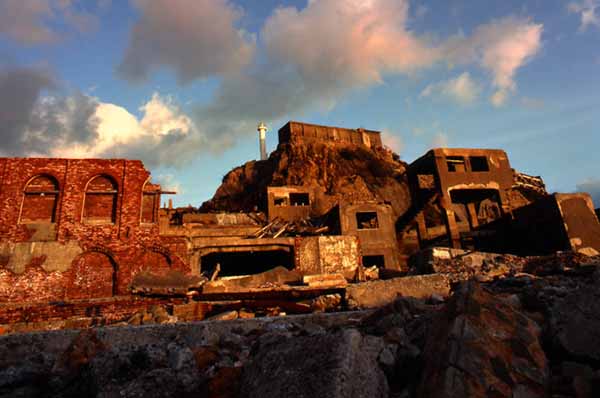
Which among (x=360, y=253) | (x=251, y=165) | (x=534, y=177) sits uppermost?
(x=251, y=165)

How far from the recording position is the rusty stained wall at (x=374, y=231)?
20.4m

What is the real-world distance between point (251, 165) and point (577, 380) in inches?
1439

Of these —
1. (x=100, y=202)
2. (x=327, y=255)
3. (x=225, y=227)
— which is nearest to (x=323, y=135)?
(x=225, y=227)

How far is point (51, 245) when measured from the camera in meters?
15.2

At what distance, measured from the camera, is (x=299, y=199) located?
91.2 feet

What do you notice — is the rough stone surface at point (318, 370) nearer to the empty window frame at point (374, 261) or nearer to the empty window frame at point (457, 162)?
the empty window frame at point (374, 261)

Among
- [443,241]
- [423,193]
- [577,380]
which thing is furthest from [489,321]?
[443,241]

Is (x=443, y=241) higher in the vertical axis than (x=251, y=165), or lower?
lower

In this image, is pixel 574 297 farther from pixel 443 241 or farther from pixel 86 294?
pixel 443 241

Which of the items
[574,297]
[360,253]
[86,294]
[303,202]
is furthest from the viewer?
[303,202]

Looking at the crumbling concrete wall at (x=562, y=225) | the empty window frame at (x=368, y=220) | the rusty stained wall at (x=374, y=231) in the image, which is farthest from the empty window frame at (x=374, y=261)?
the crumbling concrete wall at (x=562, y=225)

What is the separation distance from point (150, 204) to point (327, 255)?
27.6 ft

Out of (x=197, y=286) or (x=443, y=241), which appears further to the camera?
(x=443, y=241)

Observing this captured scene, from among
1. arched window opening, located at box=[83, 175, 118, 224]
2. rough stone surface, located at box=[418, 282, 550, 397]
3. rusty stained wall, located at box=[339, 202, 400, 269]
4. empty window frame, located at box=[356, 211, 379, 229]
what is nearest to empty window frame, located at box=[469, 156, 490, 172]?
empty window frame, located at box=[356, 211, 379, 229]
